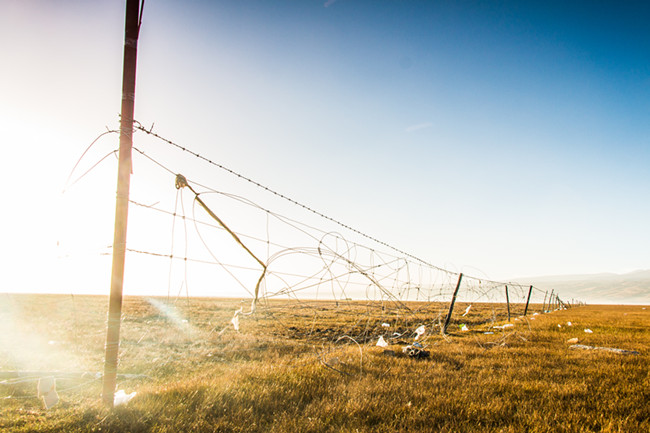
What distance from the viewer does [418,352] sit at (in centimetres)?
680

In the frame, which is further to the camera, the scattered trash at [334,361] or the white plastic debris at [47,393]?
the scattered trash at [334,361]

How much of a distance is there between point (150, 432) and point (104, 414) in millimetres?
718

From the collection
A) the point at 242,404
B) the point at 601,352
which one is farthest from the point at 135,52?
the point at 601,352

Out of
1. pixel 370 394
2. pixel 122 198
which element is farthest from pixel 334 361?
pixel 122 198

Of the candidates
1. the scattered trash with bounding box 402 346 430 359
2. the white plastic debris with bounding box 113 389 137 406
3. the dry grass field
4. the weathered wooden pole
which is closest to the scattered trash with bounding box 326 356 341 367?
the dry grass field

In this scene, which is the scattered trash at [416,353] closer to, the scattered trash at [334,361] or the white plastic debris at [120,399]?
the scattered trash at [334,361]

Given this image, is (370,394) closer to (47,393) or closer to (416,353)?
(416,353)

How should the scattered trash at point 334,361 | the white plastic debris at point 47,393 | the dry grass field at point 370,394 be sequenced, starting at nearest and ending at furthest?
the dry grass field at point 370,394 < the white plastic debris at point 47,393 < the scattered trash at point 334,361

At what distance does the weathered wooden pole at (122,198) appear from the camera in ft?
11.7

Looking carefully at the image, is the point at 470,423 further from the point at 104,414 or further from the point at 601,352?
the point at 601,352

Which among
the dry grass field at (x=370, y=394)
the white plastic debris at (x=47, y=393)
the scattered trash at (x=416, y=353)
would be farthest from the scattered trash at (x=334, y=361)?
the white plastic debris at (x=47, y=393)

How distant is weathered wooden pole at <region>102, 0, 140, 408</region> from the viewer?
356cm

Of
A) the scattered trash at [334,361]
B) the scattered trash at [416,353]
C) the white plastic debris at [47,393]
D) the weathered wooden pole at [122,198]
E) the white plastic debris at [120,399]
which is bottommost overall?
the scattered trash at [416,353]

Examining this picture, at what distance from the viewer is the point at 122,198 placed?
3631 mm
